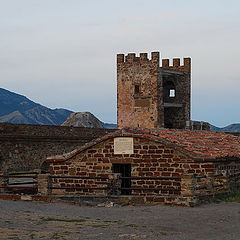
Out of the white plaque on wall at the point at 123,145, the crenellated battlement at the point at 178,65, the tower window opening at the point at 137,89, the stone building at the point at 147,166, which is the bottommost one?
the stone building at the point at 147,166

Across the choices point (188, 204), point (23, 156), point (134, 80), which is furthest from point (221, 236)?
point (134, 80)

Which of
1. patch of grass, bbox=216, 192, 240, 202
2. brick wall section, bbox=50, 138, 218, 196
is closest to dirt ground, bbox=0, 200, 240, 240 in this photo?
patch of grass, bbox=216, 192, 240, 202

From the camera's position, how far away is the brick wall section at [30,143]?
3169 cm

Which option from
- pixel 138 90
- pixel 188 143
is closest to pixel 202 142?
pixel 188 143

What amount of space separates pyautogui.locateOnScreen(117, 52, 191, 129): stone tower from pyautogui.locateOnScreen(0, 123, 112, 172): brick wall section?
34.7ft

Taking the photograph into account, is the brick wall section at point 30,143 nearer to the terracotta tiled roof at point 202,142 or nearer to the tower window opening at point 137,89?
the tower window opening at point 137,89

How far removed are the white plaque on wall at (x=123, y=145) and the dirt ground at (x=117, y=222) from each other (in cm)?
317

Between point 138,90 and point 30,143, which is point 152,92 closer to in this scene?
point 138,90

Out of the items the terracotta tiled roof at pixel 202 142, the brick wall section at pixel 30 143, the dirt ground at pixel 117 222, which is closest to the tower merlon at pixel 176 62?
the brick wall section at pixel 30 143

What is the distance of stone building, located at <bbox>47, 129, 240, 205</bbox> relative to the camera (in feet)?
61.6

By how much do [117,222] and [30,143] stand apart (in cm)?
2012

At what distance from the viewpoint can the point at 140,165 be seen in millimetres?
19844

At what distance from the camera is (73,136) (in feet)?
121

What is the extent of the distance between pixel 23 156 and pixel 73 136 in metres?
5.05
